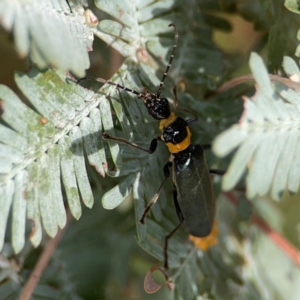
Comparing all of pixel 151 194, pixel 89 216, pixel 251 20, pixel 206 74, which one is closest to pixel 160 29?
pixel 206 74

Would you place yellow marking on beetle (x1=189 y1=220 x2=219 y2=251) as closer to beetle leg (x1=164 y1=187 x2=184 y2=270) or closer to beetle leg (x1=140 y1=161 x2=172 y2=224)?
beetle leg (x1=164 y1=187 x2=184 y2=270)

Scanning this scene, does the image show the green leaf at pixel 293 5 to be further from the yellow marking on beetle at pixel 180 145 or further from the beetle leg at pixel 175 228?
the beetle leg at pixel 175 228

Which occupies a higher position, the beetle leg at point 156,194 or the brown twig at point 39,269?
the beetle leg at point 156,194

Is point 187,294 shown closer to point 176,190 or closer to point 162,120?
point 176,190

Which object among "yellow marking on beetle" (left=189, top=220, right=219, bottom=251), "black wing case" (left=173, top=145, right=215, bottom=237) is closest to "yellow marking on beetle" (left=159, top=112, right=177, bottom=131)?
"black wing case" (left=173, top=145, right=215, bottom=237)

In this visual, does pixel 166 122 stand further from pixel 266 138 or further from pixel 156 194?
pixel 266 138

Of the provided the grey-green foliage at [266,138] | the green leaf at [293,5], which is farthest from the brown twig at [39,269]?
the green leaf at [293,5]
